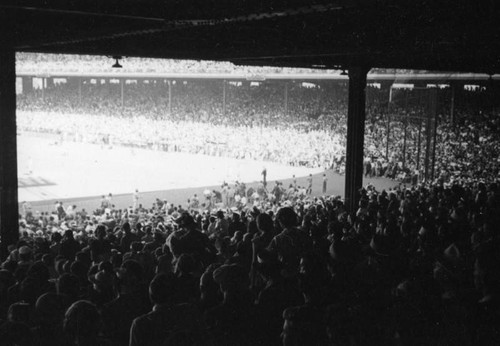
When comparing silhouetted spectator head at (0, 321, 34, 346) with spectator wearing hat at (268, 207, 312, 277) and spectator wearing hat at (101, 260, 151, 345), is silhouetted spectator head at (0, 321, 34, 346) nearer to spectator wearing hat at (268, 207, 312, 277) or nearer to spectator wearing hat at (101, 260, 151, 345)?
spectator wearing hat at (101, 260, 151, 345)

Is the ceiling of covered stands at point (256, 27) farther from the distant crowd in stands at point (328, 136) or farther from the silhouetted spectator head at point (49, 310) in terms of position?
the distant crowd in stands at point (328, 136)

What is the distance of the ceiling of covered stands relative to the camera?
23.8 ft

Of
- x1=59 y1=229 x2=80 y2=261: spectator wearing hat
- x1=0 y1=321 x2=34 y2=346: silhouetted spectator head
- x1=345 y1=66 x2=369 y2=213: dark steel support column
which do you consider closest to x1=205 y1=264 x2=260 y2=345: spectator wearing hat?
x1=0 y1=321 x2=34 y2=346: silhouetted spectator head

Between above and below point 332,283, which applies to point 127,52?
above

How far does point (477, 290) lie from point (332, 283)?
Answer: 1.21 meters

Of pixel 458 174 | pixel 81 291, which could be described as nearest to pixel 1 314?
pixel 81 291

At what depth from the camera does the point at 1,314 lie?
4949 millimetres

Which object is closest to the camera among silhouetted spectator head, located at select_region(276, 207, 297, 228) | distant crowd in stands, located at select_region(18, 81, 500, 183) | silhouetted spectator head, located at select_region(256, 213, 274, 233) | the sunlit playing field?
silhouetted spectator head, located at select_region(276, 207, 297, 228)

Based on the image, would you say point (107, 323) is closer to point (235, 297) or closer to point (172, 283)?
point (172, 283)

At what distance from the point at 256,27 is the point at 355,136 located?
22.8 ft

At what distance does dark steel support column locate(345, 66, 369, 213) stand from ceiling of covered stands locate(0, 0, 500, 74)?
378 cm

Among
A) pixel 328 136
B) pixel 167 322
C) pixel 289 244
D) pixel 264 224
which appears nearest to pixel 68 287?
pixel 167 322

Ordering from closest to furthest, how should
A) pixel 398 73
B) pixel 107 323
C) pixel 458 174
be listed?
pixel 107 323 → pixel 458 174 → pixel 398 73

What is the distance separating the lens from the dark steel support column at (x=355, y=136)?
627 inches
